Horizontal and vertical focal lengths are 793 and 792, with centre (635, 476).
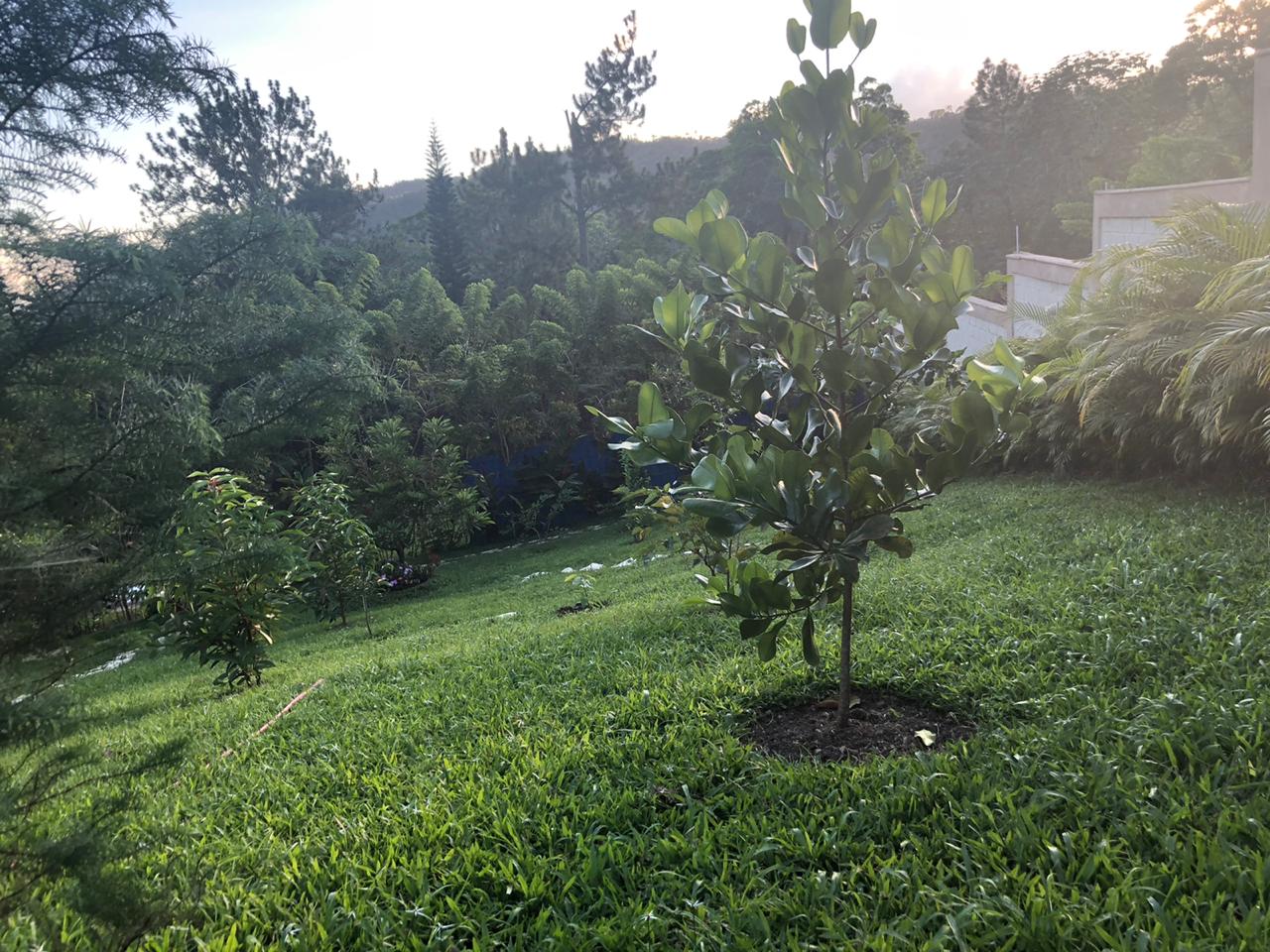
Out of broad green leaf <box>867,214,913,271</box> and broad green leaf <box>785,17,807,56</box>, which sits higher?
broad green leaf <box>785,17,807,56</box>

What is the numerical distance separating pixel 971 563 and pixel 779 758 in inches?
92.7

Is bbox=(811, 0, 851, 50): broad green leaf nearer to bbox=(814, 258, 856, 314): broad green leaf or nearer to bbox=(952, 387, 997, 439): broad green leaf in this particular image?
bbox=(814, 258, 856, 314): broad green leaf

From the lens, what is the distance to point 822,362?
2.06 m

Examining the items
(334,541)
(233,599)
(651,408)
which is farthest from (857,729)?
(334,541)

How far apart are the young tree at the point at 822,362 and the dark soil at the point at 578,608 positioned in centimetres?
381

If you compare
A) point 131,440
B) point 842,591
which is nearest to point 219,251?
point 131,440

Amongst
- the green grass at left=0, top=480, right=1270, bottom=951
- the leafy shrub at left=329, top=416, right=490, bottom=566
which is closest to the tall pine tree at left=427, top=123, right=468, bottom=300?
the leafy shrub at left=329, top=416, right=490, bottom=566

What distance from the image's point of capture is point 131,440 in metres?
1.66

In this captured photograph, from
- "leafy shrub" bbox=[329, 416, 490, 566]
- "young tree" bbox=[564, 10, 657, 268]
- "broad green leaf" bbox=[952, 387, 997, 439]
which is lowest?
"leafy shrub" bbox=[329, 416, 490, 566]

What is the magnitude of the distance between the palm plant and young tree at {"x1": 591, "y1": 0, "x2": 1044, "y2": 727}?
270 cm

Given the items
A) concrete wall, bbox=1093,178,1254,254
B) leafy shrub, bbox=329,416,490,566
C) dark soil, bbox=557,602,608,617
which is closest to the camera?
dark soil, bbox=557,602,608,617

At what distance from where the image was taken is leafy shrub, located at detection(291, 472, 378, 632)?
620 cm

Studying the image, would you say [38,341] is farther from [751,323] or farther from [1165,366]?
[1165,366]

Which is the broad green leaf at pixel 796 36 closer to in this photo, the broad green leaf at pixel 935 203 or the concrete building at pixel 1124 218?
the broad green leaf at pixel 935 203
